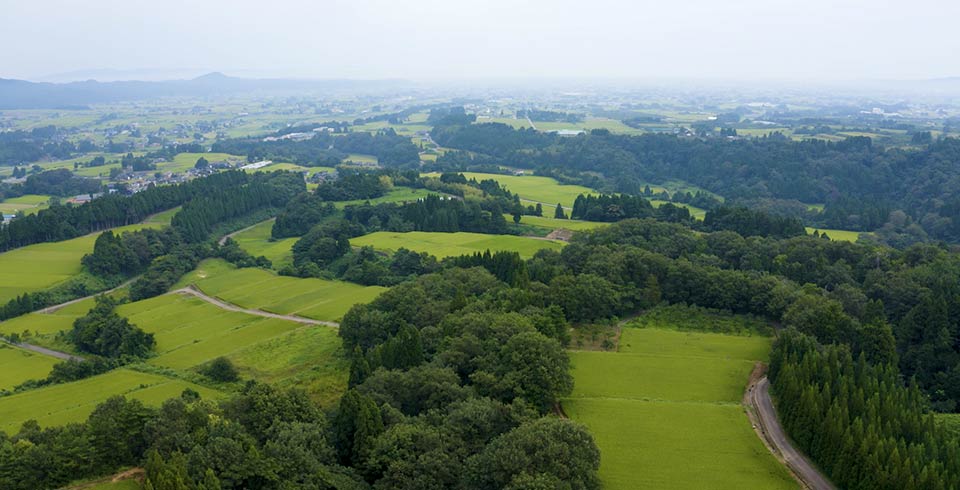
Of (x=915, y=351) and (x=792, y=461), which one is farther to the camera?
(x=915, y=351)

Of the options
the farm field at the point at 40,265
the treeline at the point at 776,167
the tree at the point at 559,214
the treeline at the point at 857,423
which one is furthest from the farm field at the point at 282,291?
the treeline at the point at 776,167

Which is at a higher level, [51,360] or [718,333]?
[718,333]

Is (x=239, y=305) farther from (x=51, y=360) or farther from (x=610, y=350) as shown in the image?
(x=610, y=350)

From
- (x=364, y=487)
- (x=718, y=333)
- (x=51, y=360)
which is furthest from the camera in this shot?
(x=51, y=360)

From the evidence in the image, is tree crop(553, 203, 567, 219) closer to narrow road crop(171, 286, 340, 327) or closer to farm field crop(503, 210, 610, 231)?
farm field crop(503, 210, 610, 231)

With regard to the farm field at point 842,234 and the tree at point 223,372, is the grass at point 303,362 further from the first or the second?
the farm field at point 842,234

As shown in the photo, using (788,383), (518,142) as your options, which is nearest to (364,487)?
(788,383)

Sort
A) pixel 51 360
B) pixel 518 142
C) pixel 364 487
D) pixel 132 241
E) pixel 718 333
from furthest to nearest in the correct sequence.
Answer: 1. pixel 518 142
2. pixel 132 241
3. pixel 51 360
4. pixel 718 333
5. pixel 364 487
